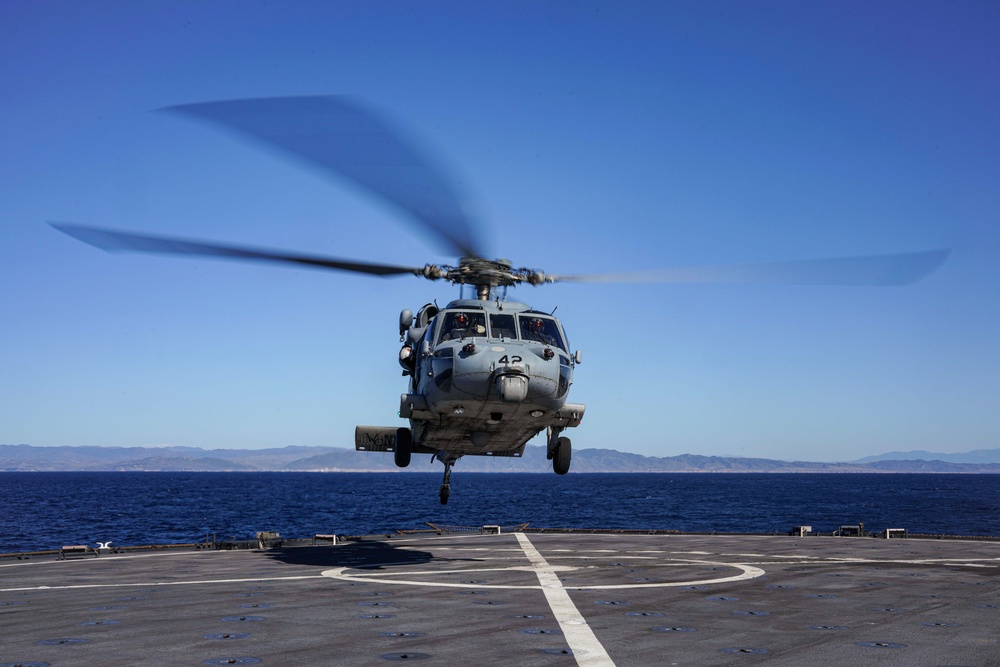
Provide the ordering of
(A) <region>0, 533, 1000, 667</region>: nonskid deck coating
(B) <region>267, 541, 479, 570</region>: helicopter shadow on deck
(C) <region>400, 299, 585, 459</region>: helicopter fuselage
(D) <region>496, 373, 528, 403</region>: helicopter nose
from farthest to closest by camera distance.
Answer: (B) <region>267, 541, 479, 570</region>: helicopter shadow on deck
(C) <region>400, 299, 585, 459</region>: helicopter fuselage
(D) <region>496, 373, 528, 403</region>: helicopter nose
(A) <region>0, 533, 1000, 667</region>: nonskid deck coating

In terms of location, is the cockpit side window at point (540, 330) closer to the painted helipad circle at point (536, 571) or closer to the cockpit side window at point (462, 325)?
the cockpit side window at point (462, 325)

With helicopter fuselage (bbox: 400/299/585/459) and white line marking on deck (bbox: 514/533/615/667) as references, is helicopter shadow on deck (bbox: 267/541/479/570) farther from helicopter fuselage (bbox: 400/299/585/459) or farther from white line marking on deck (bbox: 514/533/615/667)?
helicopter fuselage (bbox: 400/299/585/459)

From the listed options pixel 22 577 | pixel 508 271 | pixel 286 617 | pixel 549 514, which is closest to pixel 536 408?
pixel 508 271

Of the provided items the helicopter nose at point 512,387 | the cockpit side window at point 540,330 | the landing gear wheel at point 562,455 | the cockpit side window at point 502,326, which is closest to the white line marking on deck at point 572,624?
the landing gear wheel at point 562,455

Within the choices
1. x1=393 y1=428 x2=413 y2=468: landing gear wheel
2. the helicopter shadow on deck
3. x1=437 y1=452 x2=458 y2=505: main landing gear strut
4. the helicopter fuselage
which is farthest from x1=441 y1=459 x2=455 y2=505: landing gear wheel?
Result: the helicopter shadow on deck

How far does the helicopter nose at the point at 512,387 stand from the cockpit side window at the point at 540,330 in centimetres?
215

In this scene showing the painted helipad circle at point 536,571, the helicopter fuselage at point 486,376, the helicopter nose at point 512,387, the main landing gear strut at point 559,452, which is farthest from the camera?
the main landing gear strut at point 559,452

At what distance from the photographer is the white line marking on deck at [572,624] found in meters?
13.3

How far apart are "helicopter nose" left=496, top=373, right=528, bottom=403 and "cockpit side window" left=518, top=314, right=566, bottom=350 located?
215cm

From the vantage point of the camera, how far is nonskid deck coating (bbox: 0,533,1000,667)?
45.5 ft

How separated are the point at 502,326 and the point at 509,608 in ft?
25.9

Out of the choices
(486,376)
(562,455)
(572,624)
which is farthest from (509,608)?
(562,455)

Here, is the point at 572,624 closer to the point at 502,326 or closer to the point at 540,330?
the point at 502,326

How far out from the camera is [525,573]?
26047 millimetres
